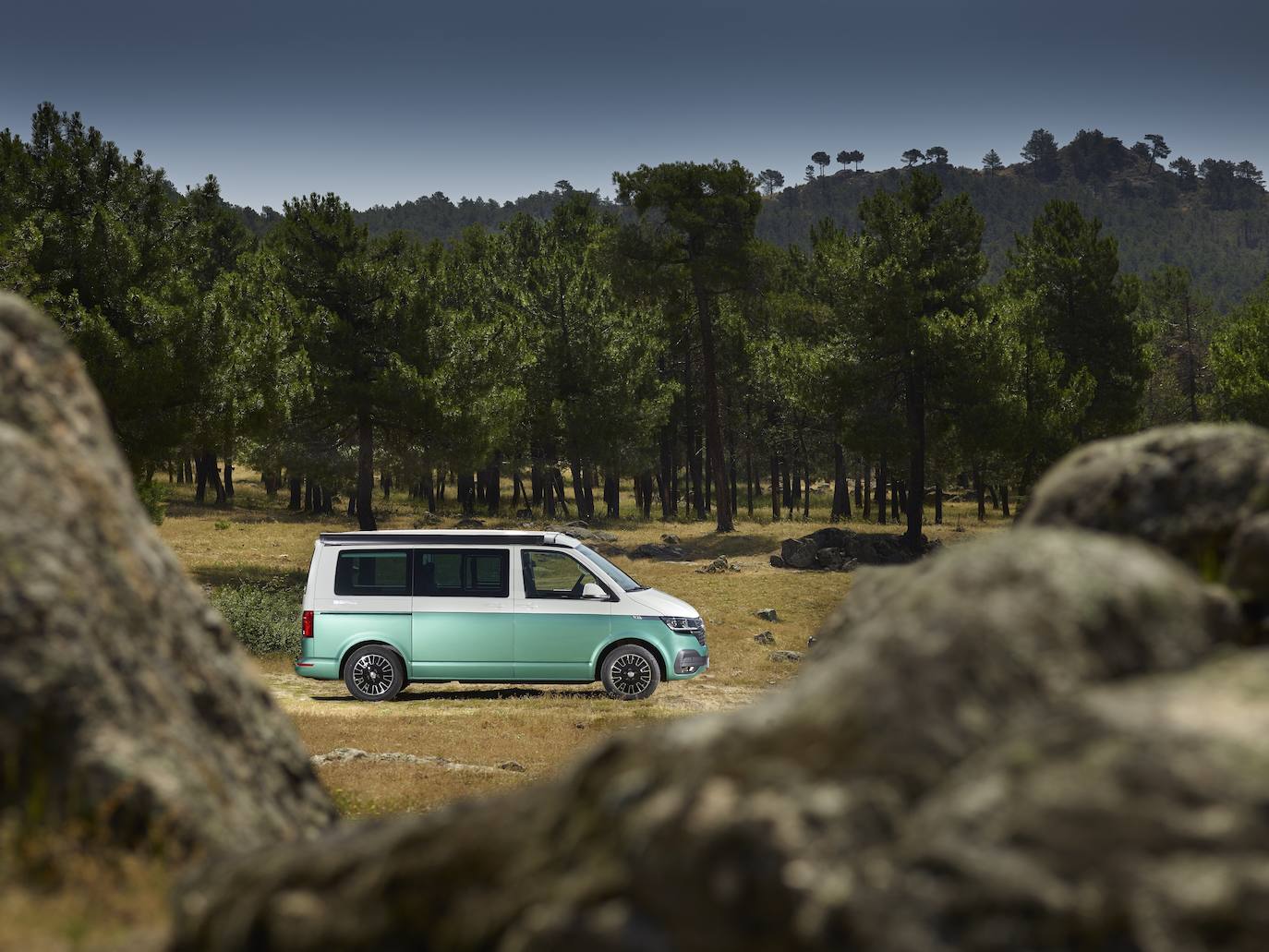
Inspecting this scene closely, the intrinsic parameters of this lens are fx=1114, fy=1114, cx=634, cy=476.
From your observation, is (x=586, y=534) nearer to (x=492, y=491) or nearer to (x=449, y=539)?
(x=492, y=491)

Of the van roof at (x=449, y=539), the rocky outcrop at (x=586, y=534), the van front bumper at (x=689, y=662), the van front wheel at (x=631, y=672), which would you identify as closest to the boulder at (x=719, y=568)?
the rocky outcrop at (x=586, y=534)

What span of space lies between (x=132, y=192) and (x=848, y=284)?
22.0m

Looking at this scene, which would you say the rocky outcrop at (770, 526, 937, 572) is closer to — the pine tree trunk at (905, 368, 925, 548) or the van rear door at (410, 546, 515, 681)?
the pine tree trunk at (905, 368, 925, 548)

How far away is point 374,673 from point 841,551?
24426 millimetres

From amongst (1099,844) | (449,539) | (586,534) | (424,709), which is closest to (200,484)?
(586,534)

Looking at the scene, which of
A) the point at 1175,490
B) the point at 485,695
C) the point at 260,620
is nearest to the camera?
the point at 1175,490

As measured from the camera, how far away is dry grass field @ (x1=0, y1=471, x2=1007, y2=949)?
340 cm

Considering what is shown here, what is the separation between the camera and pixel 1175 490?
4.15 metres

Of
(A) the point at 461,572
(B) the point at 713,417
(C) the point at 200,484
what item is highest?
(B) the point at 713,417

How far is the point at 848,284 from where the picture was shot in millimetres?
37094

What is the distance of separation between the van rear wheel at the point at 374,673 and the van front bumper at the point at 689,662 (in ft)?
12.2

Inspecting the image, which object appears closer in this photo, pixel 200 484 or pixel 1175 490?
pixel 1175 490

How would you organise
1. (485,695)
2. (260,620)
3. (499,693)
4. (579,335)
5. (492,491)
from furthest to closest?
(492,491), (579,335), (260,620), (499,693), (485,695)

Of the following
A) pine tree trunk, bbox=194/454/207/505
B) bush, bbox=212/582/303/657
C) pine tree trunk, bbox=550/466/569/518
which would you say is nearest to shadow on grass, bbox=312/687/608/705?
bush, bbox=212/582/303/657
